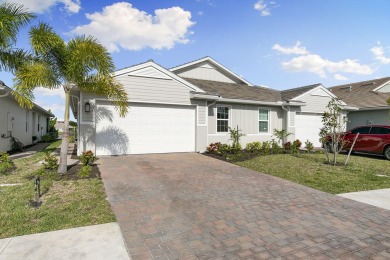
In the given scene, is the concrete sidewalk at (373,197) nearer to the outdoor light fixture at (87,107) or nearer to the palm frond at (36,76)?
the palm frond at (36,76)

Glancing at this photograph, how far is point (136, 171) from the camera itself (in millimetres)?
8367

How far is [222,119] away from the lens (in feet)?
47.0

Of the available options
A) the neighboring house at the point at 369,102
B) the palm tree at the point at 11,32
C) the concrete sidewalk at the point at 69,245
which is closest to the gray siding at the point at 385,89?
the neighboring house at the point at 369,102

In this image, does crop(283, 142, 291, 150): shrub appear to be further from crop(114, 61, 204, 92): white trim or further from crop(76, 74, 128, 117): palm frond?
crop(76, 74, 128, 117): palm frond

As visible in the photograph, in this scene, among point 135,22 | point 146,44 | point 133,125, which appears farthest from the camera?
point 146,44

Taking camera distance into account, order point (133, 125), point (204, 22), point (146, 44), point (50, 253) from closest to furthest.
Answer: point (50, 253) → point (133, 125) → point (204, 22) → point (146, 44)

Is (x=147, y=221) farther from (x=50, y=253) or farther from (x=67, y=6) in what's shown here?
(x=67, y=6)

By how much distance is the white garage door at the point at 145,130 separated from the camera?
11500mm

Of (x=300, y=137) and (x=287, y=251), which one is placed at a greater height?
(x=300, y=137)

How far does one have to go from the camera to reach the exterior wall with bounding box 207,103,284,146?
1393cm

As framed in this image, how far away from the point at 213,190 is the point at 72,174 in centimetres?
464

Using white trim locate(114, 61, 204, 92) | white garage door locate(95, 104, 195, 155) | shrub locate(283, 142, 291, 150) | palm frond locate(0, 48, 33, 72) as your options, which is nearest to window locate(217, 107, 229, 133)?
white garage door locate(95, 104, 195, 155)

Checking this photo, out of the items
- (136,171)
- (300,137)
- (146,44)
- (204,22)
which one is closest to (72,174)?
(136,171)

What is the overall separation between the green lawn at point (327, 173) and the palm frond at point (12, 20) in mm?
10024
